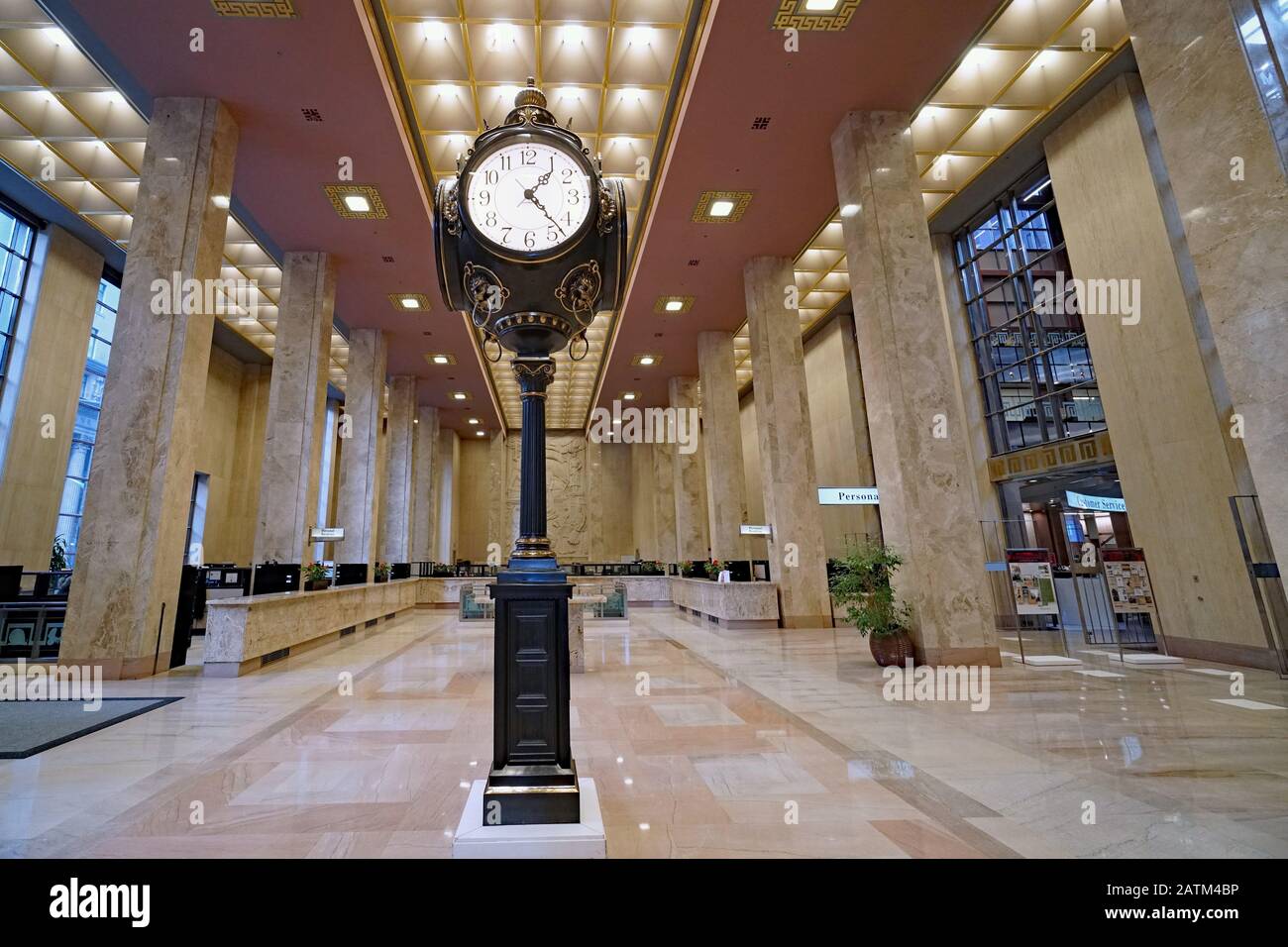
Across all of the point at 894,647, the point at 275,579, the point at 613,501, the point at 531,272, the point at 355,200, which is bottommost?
the point at 894,647

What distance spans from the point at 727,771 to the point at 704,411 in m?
12.9

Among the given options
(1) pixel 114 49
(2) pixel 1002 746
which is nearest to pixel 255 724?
(2) pixel 1002 746

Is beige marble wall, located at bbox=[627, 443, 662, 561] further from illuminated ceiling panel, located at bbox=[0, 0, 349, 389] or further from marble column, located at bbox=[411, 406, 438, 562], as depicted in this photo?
illuminated ceiling panel, located at bbox=[0, 0, 349, 389]

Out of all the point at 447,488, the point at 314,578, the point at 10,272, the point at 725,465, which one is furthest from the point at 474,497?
the point at 314,578

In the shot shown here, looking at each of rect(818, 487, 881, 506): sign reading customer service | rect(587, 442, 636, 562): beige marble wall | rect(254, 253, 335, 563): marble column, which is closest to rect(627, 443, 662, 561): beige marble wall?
rect(587, 442, 636, 562): beige marble wall

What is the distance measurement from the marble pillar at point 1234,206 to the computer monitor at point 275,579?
10.9 m

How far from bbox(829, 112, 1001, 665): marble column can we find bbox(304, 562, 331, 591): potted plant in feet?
31.6

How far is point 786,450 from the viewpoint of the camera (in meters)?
11.7

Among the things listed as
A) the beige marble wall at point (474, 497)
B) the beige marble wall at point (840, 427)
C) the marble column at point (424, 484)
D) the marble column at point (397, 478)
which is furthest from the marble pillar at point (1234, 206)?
the beige marble wall at point (474, 497)

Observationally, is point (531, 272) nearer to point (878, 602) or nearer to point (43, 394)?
point (878, 602)

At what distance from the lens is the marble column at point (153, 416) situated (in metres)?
6.57
